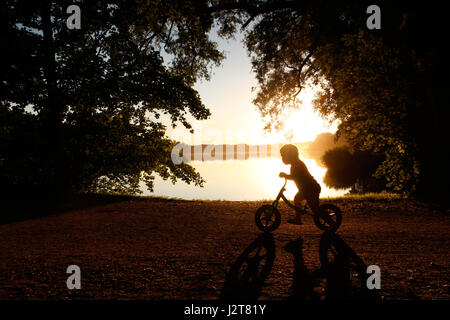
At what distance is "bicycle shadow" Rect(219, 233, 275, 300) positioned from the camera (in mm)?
3607

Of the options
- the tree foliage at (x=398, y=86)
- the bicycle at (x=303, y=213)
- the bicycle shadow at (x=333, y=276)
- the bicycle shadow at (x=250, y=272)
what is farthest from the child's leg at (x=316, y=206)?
the tree foliage at (x=398, y=86)

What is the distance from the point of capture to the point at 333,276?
13.5ft

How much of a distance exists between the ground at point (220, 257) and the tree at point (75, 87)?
4.17 m

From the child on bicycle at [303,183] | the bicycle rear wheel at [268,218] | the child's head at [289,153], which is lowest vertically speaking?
the bicycle rear wheel at [268,218]

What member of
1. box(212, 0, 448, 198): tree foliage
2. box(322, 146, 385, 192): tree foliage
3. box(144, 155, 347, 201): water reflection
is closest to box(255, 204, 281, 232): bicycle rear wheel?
box(212, 0, 448, 198): tree foliage

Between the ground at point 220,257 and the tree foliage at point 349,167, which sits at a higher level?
the tree foliage at point 349,167

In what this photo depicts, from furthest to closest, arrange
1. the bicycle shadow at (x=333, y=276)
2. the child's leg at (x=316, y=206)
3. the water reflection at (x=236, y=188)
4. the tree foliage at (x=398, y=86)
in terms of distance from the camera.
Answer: the water reflection at (x=236, y=188) → the tree foliage at (x=398, y=86) → the child's leg at (x=316, y=206) → the bicycle shadow at (x=333, y=276)

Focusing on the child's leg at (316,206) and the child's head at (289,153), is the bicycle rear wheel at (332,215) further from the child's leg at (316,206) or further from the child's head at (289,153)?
the child's head at (289,153)

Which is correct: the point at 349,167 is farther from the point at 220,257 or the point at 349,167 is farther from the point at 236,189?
the point at 220,257

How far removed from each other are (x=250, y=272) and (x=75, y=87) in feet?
35.1

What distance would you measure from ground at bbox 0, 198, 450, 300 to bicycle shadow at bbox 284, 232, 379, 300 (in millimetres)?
15

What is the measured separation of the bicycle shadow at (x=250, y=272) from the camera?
361 cm

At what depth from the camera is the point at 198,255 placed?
5164mm
